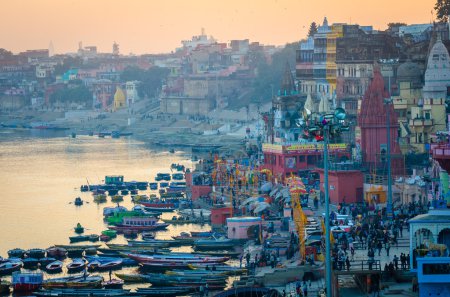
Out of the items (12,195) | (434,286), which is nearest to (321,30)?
(12,195)

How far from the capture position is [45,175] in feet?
216

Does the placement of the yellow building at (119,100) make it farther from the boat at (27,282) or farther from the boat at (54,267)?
the boat at (27,282)

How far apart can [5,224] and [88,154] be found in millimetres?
33075

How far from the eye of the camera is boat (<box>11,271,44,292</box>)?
3209 cm

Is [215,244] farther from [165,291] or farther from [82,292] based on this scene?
[82,292]

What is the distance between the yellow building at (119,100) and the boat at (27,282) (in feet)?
268

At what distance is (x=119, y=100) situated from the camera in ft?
379

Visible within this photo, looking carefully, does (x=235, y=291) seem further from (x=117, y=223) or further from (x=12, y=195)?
(x=12, y=195)

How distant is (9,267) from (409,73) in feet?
50.5

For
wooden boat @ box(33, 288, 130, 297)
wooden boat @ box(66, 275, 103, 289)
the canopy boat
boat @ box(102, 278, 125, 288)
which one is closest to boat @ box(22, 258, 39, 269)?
the canopy boat

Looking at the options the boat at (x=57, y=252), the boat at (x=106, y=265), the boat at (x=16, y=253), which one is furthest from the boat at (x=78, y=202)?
the boat at (x=106, y=265)

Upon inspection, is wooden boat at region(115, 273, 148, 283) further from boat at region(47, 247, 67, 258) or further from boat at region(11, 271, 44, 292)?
boat at region(47, 247, 67, 258)

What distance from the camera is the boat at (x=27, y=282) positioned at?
105ft

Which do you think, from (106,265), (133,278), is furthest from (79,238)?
(133,278)
